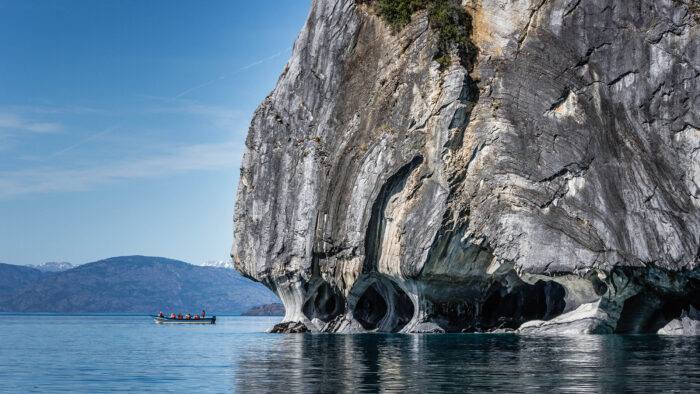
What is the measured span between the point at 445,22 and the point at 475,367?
37.6 m

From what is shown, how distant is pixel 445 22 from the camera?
59469 millimetres

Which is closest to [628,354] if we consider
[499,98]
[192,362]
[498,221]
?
[192,362]

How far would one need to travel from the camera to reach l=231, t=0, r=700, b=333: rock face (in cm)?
5141

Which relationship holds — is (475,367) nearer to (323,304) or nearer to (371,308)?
(371,308)

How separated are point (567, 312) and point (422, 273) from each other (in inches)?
388

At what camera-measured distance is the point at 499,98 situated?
186 feet

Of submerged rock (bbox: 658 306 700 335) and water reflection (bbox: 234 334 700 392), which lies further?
submerged rock (bbox: 658 306 700 335)

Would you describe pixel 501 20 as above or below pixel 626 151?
above

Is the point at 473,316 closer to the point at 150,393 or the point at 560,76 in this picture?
the point at 560,76

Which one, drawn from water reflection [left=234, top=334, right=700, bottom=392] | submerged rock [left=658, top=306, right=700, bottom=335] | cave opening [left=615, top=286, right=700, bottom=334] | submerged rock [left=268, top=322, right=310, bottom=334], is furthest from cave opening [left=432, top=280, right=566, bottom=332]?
water reflection [left=234, top=334, right=700, bottom=392]

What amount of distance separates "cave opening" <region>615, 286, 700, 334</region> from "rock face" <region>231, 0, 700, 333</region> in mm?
143

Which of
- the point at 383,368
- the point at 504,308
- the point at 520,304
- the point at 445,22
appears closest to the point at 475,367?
the point at 383,368

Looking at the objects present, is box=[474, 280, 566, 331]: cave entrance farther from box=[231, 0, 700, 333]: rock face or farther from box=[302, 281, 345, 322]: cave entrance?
box=[302, 281, 345, 322]: cave entrance

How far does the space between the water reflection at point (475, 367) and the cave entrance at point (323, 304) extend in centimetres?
2317
